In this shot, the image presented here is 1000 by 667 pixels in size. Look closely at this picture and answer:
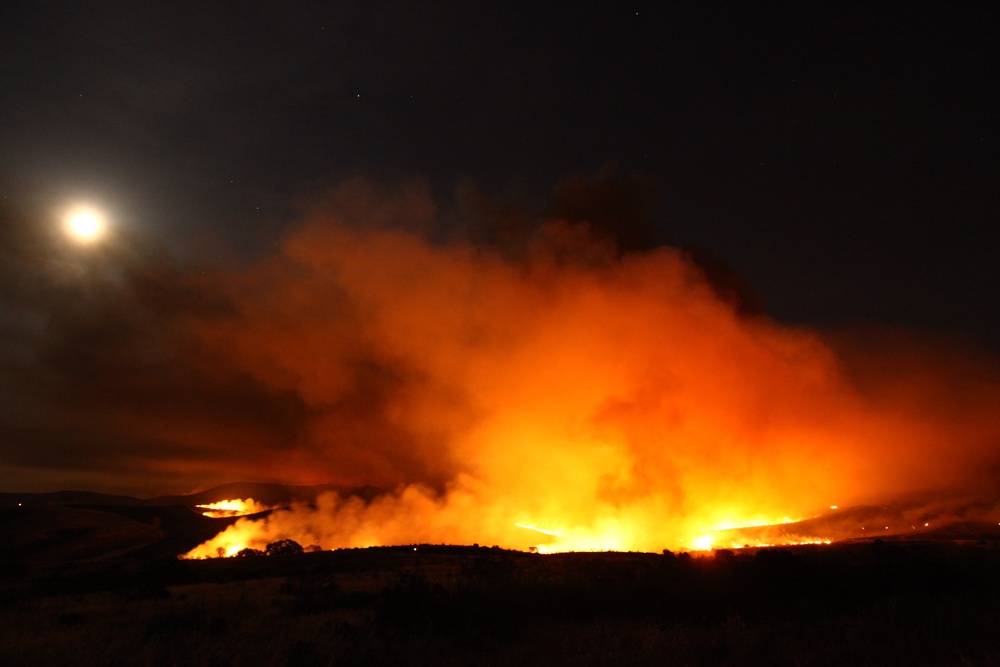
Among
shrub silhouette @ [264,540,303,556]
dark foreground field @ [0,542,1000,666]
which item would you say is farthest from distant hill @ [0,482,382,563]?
dark foreground field @ [0,542,1000,666]

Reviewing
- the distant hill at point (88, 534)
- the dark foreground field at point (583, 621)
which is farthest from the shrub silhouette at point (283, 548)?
the dark foreground field at point (583, 621)

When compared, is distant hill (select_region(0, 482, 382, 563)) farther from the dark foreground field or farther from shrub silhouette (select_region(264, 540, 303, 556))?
the dark foreground field

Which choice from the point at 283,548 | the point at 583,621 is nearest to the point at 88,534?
the point at 283,548

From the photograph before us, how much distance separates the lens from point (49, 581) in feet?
123

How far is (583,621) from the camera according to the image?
579 inches

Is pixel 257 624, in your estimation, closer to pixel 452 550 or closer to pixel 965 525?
pixel 452 550

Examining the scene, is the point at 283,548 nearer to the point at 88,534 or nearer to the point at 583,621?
the point at 88,534

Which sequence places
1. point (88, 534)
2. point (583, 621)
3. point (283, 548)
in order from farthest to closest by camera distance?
point (88, 534) < point (283, 548) < point (583, 621)

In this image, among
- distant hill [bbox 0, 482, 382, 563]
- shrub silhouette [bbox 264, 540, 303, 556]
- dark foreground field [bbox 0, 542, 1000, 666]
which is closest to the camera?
dark foreground field [bbox 0, 542, 1000, 666]

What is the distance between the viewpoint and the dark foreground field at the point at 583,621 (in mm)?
10922

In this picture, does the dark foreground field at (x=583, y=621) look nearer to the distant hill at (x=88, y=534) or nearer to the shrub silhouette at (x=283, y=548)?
the shrub silhouette at (x=283, y=548)

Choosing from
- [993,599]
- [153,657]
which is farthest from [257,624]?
[993,599]

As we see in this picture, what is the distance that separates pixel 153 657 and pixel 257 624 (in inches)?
203

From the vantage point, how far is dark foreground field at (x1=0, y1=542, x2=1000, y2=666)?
10.9m
